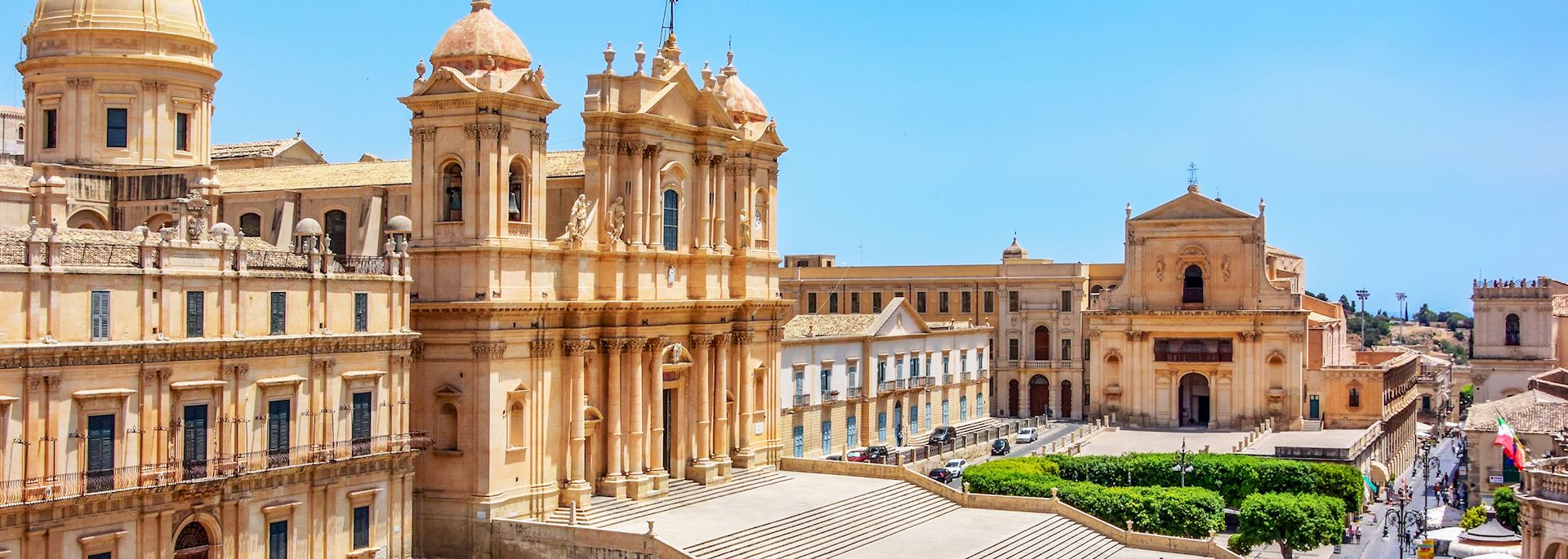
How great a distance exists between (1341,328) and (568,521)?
210 ft

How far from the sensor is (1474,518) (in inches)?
2206

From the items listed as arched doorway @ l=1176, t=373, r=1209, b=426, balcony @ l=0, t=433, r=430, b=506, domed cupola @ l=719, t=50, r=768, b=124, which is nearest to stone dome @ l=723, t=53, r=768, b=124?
domed cupola @ l=719, t=50, r=768, b=124

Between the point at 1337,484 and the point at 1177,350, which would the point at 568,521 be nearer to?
the point at 1337,484

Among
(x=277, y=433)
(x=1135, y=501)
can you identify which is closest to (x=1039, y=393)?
(x=1135, y=501)

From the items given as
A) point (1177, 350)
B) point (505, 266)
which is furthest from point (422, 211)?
point (1177, 350)

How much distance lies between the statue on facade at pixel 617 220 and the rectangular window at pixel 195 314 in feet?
46.4

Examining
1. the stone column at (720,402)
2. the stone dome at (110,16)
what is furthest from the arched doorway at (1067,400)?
the stone dome at (110,16)

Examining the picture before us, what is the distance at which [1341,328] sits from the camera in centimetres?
9512

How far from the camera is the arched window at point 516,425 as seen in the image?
4359 centimetres

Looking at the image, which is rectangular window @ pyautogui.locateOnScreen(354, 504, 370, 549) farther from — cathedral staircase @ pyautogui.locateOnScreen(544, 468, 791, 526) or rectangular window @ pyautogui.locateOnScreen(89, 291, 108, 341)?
rectangular window @ pyautogui.locateOnScreen(89, 291, 108, 341)

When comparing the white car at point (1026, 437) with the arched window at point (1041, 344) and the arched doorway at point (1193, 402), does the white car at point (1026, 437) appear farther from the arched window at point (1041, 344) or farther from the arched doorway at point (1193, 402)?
the arched window at point (1041, 344)

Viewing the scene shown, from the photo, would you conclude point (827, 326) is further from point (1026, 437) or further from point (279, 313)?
point (279, 313)

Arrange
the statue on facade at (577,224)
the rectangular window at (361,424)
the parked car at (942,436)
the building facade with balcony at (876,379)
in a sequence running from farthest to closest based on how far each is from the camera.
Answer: the parked car at (942,436)
the building facade with balcony at (876,379)
the statue on facade at (577,224)
the rectangular window at (361,424)

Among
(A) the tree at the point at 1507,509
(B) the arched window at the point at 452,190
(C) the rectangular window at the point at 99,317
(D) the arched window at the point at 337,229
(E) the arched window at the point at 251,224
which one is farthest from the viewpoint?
(A) the tree at the point at 1507,509
